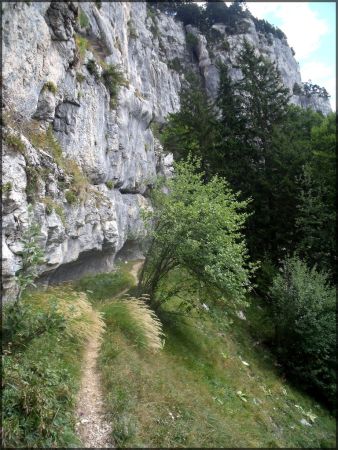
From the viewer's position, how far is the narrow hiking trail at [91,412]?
256 inches

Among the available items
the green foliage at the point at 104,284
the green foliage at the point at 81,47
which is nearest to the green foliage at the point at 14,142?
the green foliage at the point at 104,284

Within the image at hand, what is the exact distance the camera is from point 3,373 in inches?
236

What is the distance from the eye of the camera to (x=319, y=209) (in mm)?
21812

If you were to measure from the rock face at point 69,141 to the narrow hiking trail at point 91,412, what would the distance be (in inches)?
109

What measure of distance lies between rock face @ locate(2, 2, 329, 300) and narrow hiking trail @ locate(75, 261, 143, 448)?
2.77 meters

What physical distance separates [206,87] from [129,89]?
39.0 m

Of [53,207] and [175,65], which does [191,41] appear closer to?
[175,65]

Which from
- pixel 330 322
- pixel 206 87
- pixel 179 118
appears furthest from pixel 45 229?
pixel 206 87

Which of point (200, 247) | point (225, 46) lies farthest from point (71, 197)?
point (225, 46)

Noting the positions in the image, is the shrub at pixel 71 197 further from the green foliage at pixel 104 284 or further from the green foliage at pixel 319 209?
the green foliage at pixel 319 209

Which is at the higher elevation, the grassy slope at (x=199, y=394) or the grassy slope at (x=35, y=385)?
the grassy slope at (x=35, y=385)

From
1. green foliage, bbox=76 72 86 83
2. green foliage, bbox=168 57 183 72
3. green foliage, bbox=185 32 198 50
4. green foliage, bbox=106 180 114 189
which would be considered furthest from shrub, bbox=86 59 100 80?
green foliage, bbox=185 32 198 50

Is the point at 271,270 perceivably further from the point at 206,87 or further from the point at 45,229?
the point at 206,87

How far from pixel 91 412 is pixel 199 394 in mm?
3703
